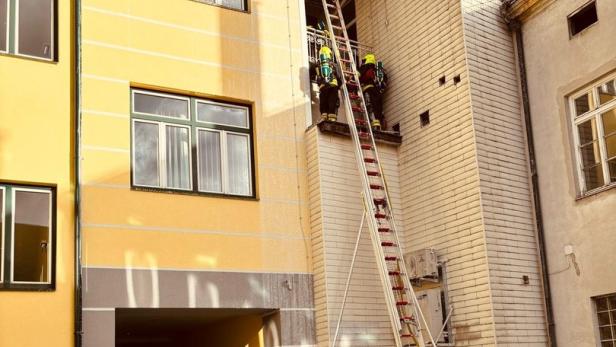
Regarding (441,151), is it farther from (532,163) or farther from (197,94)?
(197,94)

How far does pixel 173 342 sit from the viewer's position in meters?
16.4

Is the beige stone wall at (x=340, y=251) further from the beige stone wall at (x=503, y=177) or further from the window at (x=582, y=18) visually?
the window at (x=582, y=18)

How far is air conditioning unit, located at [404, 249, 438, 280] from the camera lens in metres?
12.1

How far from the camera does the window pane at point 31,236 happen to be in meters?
10.6

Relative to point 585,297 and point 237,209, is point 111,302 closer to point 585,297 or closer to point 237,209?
point 237,209

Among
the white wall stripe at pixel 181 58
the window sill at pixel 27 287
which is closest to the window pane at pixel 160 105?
the white wall stripe at pixel 181 58

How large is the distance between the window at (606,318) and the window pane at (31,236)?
7.49m

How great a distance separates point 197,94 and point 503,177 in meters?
4.87

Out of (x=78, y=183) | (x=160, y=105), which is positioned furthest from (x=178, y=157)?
(x=78, y=183)

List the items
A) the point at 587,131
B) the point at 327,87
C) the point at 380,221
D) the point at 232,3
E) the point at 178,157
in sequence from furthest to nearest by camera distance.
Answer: the point at 232,3
the point at 327,87
the point at 380,221
the point at 178,157
the point at 587,131

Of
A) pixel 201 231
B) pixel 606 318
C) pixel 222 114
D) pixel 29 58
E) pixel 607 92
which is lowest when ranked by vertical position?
pixel 606 318

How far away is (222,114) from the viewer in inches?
504

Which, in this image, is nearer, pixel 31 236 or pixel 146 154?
pixel 31 236

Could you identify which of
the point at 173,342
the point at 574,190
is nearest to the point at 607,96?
the point at 574,190
